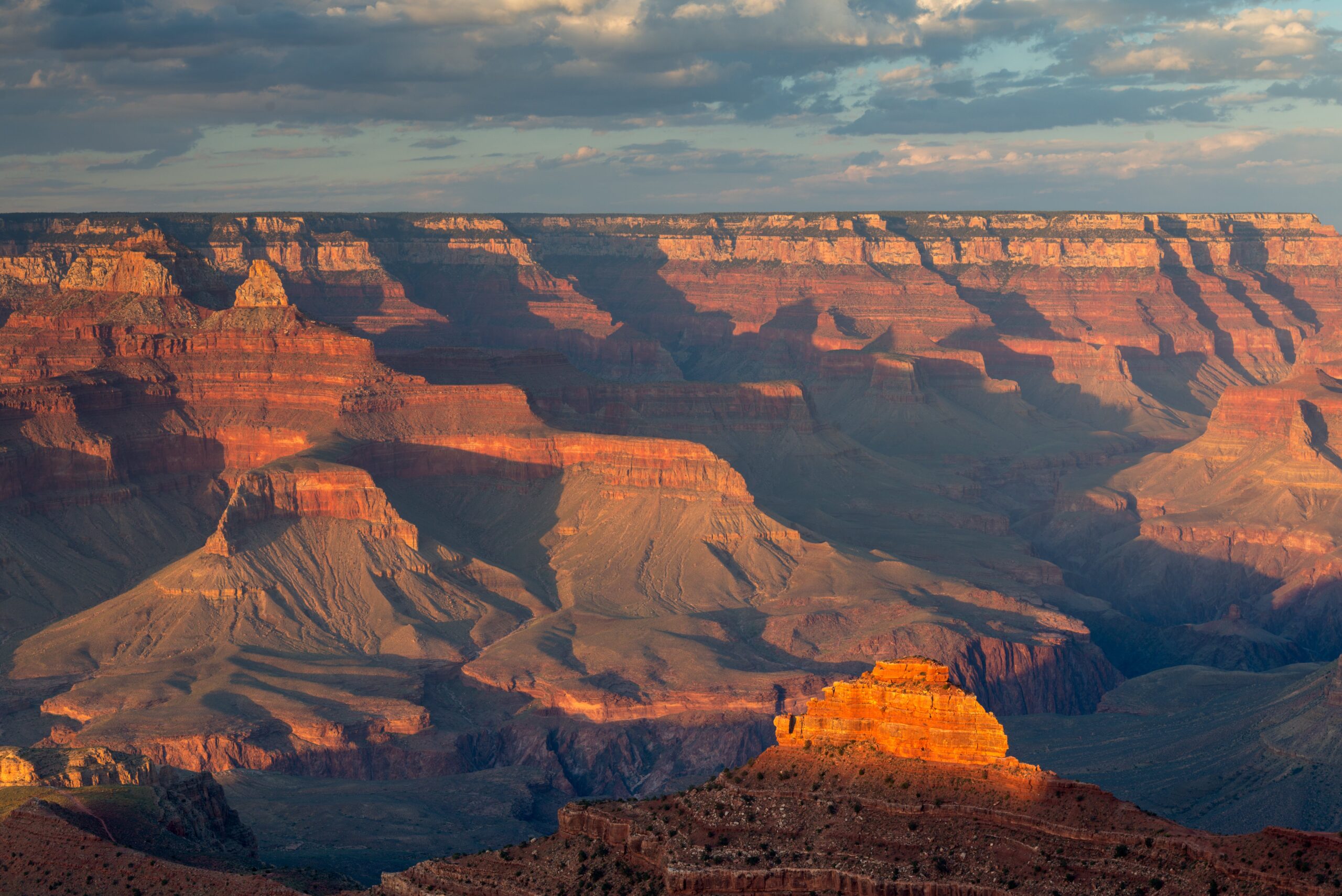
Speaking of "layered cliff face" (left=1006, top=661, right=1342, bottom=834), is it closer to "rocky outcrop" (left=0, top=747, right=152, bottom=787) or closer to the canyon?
the canyon

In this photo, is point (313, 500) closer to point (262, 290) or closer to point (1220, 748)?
point (262, 290)

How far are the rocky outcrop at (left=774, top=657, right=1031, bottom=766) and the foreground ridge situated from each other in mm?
40

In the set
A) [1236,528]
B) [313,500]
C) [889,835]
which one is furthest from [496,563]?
[889,835]

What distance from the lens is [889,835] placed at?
41.5 m

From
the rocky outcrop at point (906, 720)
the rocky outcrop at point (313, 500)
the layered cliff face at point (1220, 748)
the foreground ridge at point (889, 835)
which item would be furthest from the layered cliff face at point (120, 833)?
the rocky outcrop at point (313, 500)

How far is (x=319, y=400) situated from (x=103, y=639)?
3291cm

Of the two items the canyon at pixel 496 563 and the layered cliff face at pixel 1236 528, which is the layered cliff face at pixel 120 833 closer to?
the canyon at pixel 496 563

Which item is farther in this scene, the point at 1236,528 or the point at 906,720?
the point at 1236,528

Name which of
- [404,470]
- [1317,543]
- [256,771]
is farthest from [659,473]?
[1317,543]

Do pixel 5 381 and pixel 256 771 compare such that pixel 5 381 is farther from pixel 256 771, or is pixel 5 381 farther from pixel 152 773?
pixel 152 773

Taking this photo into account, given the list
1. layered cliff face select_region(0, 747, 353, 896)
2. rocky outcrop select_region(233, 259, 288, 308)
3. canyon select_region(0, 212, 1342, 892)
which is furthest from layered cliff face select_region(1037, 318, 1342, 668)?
layered cliff face select_region(0, 747, 353, 896)

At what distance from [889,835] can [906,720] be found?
316 cm

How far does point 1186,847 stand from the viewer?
38.8m

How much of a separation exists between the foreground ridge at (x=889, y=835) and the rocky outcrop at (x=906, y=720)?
0.13 ft
